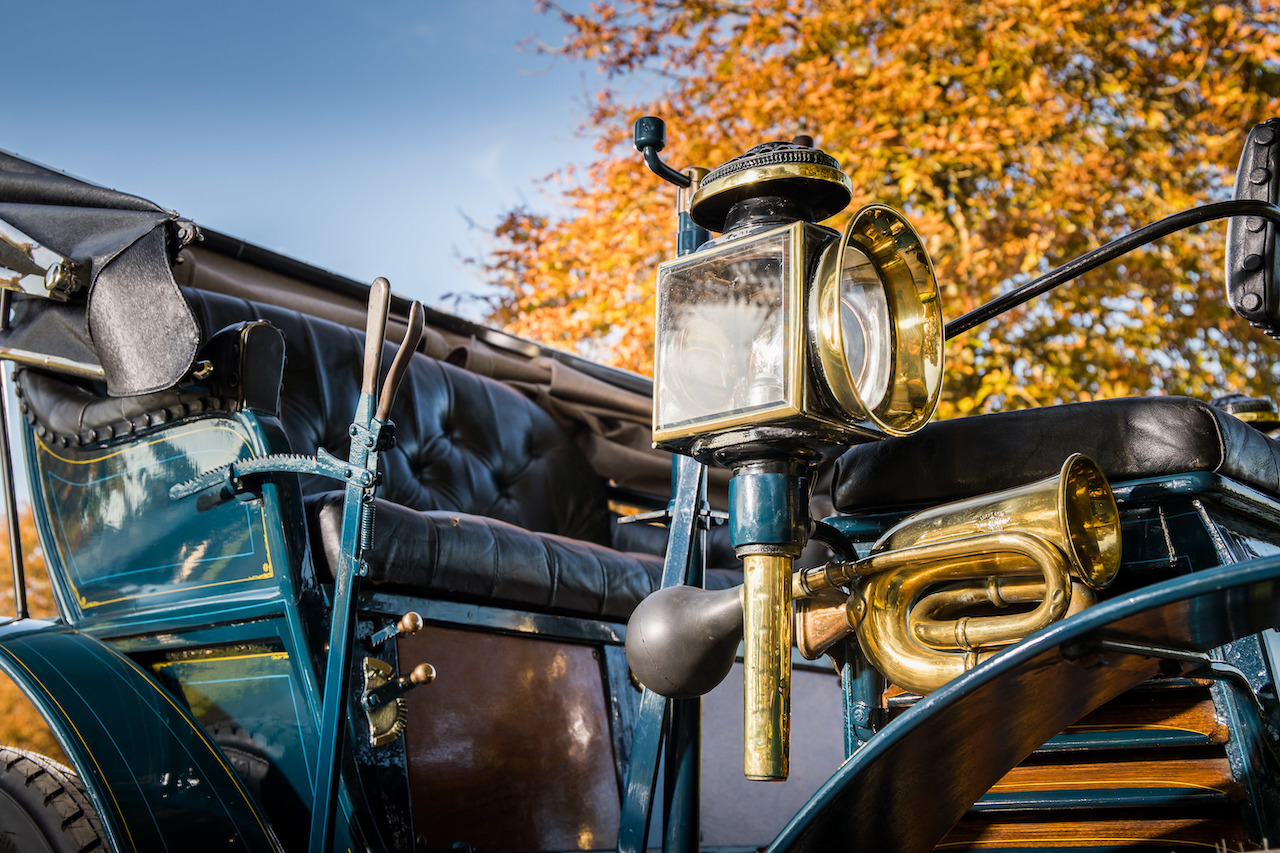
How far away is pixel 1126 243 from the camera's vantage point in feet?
3.75

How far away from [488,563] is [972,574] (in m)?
1.00

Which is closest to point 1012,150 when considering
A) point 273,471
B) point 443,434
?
point 443,434

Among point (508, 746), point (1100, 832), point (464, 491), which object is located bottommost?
point (1100, 832)

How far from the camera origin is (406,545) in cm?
169

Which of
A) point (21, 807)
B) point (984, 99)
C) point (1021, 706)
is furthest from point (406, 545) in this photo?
point (984, 99)

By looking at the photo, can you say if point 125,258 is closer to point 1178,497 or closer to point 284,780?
point 284,780

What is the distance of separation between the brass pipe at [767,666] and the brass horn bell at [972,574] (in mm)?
63

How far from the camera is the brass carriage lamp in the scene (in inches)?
38.2

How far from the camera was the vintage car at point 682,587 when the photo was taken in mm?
988

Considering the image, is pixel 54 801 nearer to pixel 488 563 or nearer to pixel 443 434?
pixel 488 563

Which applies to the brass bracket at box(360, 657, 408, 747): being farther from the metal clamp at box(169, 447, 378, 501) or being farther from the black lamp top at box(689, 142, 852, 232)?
the black lamp top at box(689, 142, 852, 232)

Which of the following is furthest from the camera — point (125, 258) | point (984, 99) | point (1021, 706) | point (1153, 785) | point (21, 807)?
point (984, 99)

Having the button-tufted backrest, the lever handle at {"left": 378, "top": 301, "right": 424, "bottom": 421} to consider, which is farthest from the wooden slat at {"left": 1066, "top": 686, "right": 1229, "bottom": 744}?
the button-tufted backrest

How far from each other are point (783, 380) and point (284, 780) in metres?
1.11
